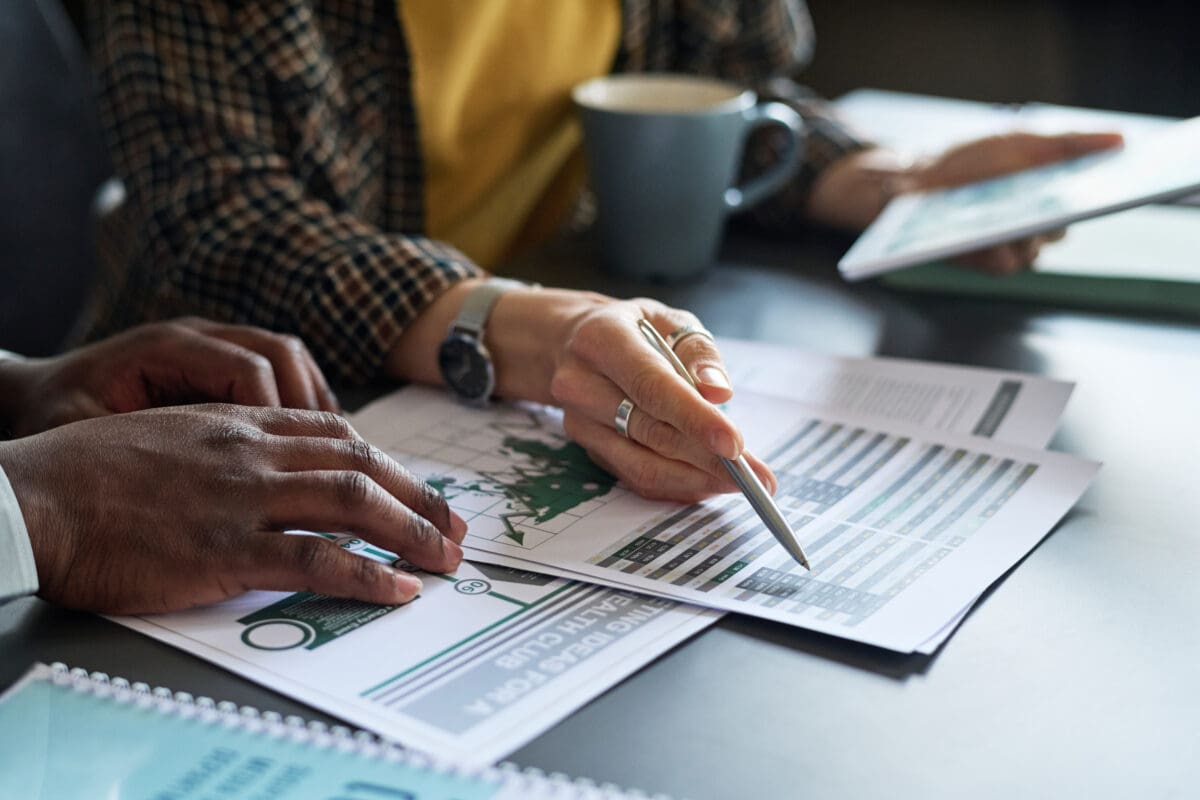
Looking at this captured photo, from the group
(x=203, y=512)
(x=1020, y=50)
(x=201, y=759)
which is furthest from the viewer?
(x=1020, y=50)

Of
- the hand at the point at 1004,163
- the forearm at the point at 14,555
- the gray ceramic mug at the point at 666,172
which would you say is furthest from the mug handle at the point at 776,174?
the forearm at the point at 14,555

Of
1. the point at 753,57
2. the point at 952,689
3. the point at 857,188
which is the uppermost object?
the point at 753,57

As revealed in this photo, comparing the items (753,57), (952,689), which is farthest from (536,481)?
(753,57)

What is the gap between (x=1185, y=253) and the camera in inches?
39.0

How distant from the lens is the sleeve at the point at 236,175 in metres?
0.85

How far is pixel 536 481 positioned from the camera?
667mm

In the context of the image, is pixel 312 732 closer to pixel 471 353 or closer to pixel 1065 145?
pixel 471 353

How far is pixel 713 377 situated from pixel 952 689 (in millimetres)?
239

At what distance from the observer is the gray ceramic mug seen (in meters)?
0.93

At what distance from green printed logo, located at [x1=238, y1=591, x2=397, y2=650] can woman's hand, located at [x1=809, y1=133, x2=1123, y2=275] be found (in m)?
0.63

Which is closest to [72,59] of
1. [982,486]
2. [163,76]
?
[163,76]

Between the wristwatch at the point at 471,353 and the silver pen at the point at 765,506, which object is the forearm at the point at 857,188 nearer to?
the wristwatch at the point at 471,353

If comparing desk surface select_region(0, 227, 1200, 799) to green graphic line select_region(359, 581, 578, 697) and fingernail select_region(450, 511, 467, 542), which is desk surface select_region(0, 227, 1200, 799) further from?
fingernail select_region(450, 511, 467, 542)

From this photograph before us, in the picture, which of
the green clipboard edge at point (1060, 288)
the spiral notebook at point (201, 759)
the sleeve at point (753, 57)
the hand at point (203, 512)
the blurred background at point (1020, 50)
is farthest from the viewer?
the blurred background at point (1020, 50)
